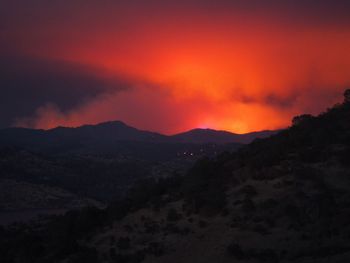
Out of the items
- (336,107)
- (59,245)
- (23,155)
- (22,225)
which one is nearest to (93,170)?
(23,155)

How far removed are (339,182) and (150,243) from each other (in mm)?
15289

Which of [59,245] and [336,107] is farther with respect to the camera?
[336,107]

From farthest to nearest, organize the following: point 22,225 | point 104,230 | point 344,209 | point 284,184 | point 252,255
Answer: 1. point 22,225
2. point 104,230
3. point 284,184
4. point 344,209
5. point 252,255

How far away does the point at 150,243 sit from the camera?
42625 mm

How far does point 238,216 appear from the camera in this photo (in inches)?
1665

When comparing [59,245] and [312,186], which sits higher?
[312,186]

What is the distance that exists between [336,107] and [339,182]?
85.8ft

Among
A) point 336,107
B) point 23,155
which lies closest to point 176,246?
point 336,107

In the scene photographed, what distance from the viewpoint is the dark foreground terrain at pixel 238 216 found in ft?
120

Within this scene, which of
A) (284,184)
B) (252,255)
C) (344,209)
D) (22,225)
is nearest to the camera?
(252,255)

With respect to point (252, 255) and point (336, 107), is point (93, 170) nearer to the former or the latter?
point (336, 107)

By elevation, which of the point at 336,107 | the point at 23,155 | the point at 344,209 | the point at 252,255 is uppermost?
the point at 23,155

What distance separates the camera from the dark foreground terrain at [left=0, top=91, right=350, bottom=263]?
1442 inches

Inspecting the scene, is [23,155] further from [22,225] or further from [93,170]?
[22,225]
